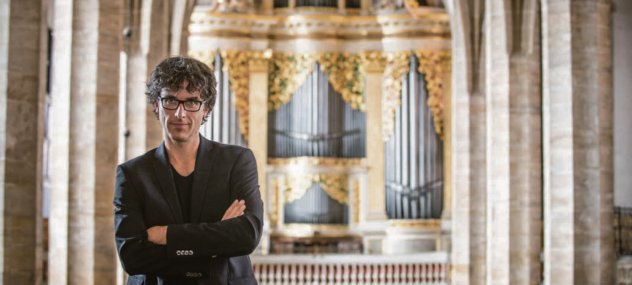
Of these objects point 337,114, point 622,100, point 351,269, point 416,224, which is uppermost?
point 622,100

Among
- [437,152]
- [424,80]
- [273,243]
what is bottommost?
[273,243]

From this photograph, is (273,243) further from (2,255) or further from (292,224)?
(2,255)

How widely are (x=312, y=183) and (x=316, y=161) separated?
0.43m

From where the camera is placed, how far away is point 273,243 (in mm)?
18359

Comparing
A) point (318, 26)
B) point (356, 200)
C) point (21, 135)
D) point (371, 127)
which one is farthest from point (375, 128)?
point (21, 135)

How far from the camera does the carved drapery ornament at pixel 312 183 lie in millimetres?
18453

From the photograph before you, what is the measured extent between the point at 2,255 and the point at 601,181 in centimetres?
619

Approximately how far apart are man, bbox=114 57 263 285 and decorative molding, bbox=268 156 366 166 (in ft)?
49.0

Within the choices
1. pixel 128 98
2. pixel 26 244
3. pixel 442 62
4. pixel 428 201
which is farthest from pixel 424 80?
pixel 26 244

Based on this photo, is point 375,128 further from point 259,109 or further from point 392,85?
point 259,109

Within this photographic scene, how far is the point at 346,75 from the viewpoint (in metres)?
18.8

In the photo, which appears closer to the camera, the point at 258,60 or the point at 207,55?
the point at 207,55

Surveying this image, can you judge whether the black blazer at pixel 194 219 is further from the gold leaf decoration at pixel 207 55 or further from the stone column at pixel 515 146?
the gold leaf decoration at pixel 207 55

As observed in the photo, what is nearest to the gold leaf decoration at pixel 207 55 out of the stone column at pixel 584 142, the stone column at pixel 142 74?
the stone column at pixel 142 74
